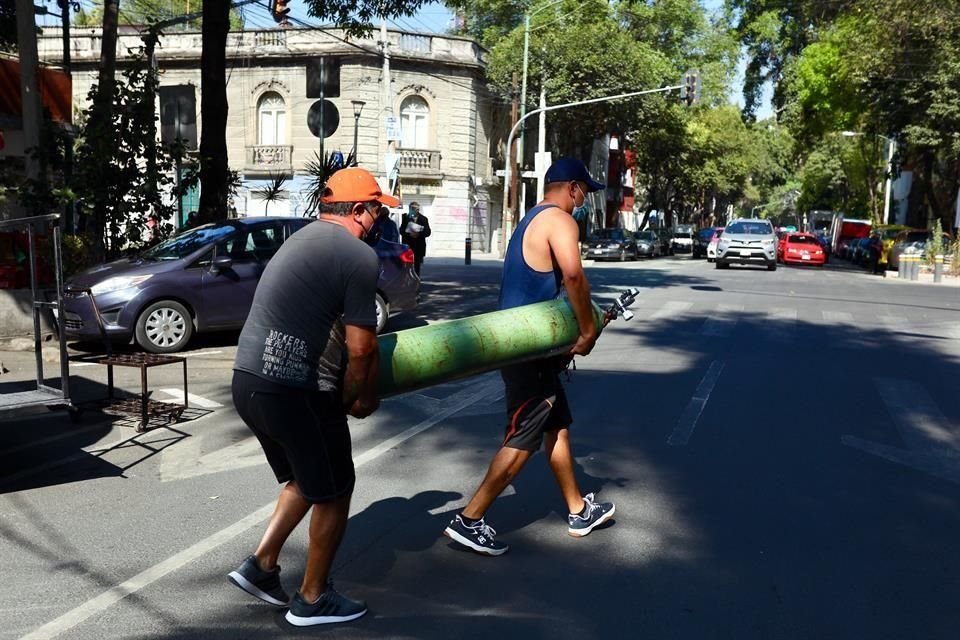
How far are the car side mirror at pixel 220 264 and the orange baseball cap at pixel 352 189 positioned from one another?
7.46m

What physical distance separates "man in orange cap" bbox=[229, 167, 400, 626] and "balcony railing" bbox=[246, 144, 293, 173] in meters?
35.9

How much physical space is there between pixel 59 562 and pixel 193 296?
647 centimetres

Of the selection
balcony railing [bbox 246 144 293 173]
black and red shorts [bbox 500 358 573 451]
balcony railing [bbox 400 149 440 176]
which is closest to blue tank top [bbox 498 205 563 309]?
black and red shorts [bbox 500 358 573 451]

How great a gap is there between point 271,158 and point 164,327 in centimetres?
2957

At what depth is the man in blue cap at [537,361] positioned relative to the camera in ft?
14.4

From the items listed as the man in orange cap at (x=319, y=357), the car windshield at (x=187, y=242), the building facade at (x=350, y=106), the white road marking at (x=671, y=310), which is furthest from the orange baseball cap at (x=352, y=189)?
the building facade at (x=350, y=106)

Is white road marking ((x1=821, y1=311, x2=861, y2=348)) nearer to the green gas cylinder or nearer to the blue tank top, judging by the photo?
the blue tank top

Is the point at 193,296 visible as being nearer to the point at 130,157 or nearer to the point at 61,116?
the point at 130,157

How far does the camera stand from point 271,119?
128ft

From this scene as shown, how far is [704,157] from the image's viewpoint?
5766 cm

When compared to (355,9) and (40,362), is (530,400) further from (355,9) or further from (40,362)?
(355,9)

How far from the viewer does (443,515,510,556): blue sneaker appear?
176 inches

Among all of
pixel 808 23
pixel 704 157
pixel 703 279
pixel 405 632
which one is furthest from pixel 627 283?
pixel 704 157

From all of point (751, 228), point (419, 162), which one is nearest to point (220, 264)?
point (751, 228)
